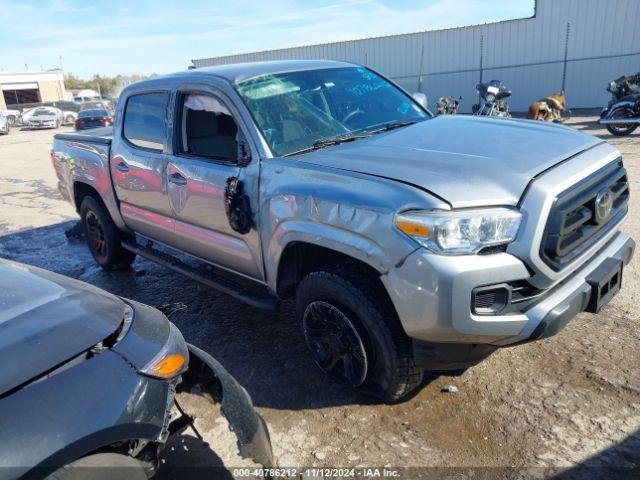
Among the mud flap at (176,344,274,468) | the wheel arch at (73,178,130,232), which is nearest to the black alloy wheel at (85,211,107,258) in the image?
the wheel arch at (73,178,130,232)

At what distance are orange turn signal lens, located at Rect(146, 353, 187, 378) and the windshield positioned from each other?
1561 mm

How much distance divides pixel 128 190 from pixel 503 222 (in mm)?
3509

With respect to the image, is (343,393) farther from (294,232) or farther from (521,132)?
(521,132)

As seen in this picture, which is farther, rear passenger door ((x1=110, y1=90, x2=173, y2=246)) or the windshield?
rear passenger door ((x1=110, y1=90, x2=173, y2=246))

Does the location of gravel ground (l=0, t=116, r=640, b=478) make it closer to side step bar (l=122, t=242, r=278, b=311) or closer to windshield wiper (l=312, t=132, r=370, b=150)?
side step bar (l=122, t=242, r=278, b=311)

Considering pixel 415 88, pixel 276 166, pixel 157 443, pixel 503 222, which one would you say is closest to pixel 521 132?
pixel 503 222

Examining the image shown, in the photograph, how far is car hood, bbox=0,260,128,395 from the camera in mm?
1778

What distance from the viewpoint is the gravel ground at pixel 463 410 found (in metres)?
2.56

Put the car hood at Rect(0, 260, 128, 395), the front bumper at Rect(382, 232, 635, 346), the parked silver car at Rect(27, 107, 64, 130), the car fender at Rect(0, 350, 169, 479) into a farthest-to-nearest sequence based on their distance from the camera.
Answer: the parked silver car at Rect(27, 107, 64, 130) < the front bumper at Rect(382, 232, 635, 346) < the car hood at Rect(0, 260, 128, 395) < the car fender at Rect(0, 350, 169, 479)

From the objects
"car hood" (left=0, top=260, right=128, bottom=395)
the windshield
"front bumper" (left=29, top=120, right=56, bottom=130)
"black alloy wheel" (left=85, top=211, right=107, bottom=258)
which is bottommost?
"front bumper" (left=29, top=120, right=56, bottom=130)

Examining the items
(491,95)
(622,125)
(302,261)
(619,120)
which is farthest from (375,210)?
(622,125)

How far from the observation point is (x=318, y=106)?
3.68m

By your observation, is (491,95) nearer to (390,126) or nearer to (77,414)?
(390,126)

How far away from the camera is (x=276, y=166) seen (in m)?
3.13
